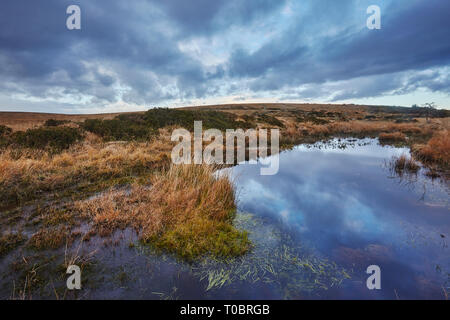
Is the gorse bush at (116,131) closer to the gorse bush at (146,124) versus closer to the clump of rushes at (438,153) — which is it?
the gorse bush at (146,124)

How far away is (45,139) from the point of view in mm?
12195

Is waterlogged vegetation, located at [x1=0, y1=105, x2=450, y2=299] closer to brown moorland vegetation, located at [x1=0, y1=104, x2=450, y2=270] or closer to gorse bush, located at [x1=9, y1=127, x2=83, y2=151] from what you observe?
brown moorland vegetation, located at [x1=0, y1=104, x2=450, y2=270]

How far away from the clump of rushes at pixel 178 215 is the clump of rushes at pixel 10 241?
1262 millimetres

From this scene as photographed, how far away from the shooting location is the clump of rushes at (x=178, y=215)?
4746 millimetres

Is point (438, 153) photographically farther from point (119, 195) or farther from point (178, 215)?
point (119, 195)

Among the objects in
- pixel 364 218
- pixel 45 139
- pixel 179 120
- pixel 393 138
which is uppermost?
pixel 179 120

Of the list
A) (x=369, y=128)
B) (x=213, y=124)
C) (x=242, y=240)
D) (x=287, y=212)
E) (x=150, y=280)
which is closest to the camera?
(x=150, y=280)

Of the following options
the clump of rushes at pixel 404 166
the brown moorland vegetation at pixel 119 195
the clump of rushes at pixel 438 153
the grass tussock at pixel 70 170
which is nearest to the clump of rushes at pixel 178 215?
the brown moorland vegetation at pixel 119 195

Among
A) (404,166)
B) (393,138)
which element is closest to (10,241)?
(404,166)

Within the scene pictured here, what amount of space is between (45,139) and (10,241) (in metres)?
9.92

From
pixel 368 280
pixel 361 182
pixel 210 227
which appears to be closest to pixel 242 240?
pixel 210 227

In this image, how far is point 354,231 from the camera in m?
5.78
